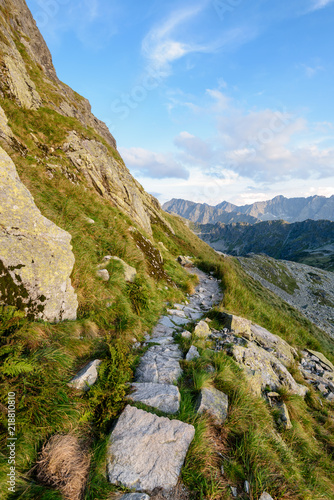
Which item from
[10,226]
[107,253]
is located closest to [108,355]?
[10,226]

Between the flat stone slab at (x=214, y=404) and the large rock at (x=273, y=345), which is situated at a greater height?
the flat stone slab at (x=214, y=404)

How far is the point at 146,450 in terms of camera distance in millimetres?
3031

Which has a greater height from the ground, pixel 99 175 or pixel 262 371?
pixel 99 175

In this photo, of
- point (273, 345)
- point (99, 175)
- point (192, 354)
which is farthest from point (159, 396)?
point (99, 175)

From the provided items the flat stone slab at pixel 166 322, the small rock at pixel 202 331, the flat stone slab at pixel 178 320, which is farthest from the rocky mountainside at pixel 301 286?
the flat stone slab at pixel 166 322

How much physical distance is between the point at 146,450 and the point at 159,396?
0.88 metres

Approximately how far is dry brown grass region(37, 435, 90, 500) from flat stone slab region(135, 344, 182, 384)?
1.87 m

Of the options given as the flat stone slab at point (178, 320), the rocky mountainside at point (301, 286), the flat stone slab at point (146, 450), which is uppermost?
the flat stone slab at point (146, 450)

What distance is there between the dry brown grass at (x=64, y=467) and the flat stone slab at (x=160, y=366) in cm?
187

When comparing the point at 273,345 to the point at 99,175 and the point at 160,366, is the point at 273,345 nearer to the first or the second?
the point at 160,366

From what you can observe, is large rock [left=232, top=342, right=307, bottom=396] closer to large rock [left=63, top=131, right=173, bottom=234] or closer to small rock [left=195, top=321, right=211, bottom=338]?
small rock [left=195, top=321, right=211, bottom=338]

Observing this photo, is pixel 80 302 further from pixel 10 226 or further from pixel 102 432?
pixel 102 432

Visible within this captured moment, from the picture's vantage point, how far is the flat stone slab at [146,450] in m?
2.74

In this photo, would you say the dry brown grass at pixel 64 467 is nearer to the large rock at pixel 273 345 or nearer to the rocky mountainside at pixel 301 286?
the large rock at pixel 273 345
